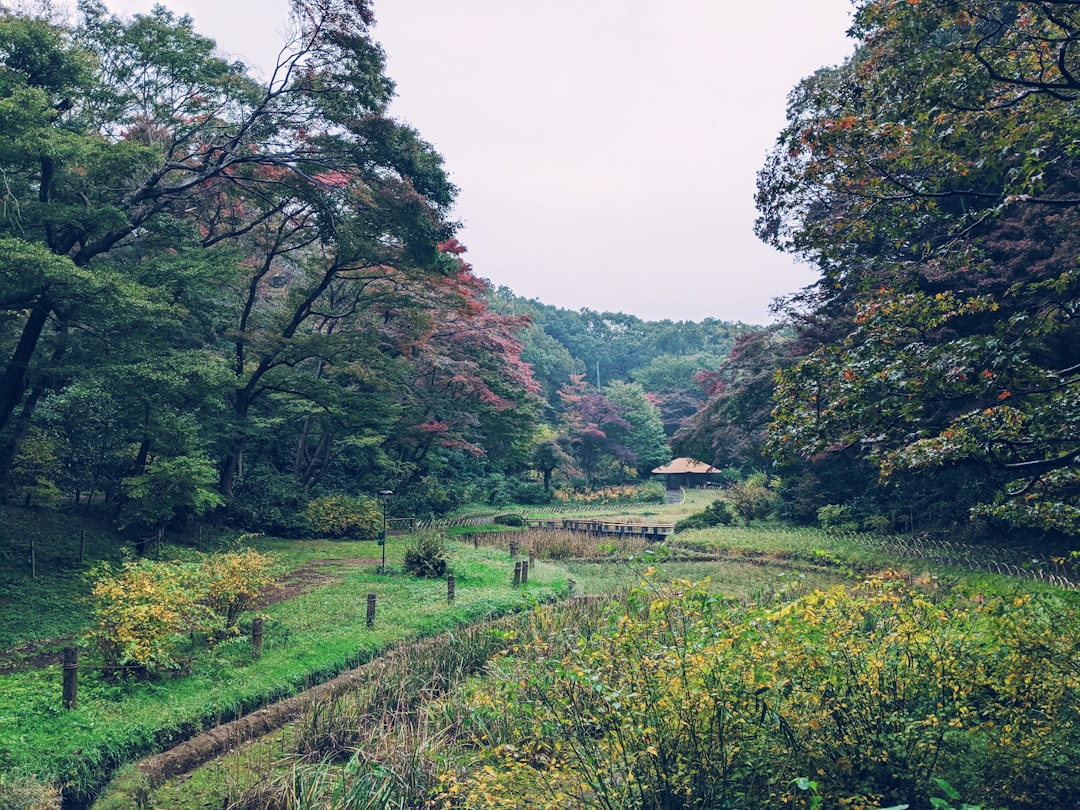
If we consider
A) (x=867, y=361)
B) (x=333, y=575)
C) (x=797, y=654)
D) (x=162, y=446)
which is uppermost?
(x=867, y=361)

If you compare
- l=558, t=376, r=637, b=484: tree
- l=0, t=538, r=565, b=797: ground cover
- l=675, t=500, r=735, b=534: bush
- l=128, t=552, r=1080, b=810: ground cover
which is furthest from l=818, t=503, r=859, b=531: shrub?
l=558, t=376, r=637, b=484: tree

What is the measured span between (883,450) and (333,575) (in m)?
10.8

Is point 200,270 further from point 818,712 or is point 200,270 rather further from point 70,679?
point 818,712

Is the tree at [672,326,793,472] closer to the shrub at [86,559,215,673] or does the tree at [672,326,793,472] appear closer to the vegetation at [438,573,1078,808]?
the vegetation at [438,573,1078,808]

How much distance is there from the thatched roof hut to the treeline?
67.4 ft

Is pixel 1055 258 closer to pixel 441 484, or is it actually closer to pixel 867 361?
pixel 867 361

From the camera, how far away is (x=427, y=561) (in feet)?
43.0

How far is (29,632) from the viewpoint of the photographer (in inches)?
323

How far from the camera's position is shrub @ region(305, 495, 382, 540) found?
18631mm

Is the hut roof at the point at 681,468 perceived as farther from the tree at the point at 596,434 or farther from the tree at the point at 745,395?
the tree at the point at 745,395

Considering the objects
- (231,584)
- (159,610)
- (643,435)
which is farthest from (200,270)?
(643,435)

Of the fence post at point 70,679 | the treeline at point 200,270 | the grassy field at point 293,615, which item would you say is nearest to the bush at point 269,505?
the treeline at point 200,270

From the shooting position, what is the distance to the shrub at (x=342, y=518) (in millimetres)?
18631

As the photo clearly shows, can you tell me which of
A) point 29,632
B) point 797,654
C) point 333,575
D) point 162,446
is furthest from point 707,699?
point 162,446
